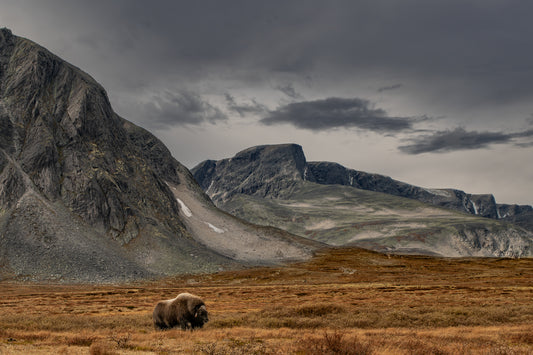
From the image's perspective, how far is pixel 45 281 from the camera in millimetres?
91000

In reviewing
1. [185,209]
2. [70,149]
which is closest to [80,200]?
[70,149]

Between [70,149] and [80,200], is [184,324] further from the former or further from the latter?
[70,149]

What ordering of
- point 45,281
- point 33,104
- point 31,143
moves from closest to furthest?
1. point 45,281
2. point 31,143
3. point 33,104

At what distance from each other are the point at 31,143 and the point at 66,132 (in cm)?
1555

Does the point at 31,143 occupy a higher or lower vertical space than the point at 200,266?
higher

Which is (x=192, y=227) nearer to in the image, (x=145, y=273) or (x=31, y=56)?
(x=145, y=273)

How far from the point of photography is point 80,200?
13325cm

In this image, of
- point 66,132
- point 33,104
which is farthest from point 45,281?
point 33,104

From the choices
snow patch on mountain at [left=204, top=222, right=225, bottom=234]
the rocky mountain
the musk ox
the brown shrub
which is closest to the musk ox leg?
the musk ox

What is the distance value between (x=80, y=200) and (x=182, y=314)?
12177 centimetres

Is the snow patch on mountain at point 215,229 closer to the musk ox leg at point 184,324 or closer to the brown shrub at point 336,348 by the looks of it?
the musk ox leg at point 184,324

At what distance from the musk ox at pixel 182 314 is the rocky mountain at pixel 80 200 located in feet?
258

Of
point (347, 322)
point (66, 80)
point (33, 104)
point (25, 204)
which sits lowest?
point (347, 322)

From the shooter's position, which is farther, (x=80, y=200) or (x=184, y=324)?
(x=80, y=200)
